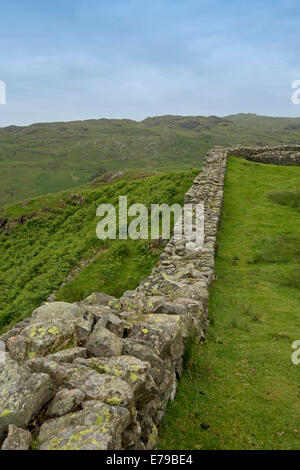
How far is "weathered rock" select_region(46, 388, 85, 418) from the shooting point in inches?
162

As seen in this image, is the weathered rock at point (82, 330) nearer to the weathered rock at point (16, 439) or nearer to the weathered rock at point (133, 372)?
the weathered rock at point (133, 372)

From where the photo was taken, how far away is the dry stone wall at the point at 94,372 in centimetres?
388

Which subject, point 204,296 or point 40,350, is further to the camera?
point 204,296

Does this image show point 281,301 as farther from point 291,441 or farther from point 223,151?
point 223,151

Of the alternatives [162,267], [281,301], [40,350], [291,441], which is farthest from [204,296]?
[40,350]

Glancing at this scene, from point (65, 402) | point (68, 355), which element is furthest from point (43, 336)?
point (65, 402)

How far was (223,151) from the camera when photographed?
40625mm

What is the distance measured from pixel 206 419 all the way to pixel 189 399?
0.58 metres

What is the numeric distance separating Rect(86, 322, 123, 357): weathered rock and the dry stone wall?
0.02 meters

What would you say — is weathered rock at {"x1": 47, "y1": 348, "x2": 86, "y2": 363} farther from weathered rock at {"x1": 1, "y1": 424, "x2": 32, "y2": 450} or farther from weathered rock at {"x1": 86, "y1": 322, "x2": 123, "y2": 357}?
weathered rock at {"x1": 1, "y1": 424, "x2": 32, "y2": 450}

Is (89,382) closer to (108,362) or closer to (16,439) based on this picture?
(108,362)

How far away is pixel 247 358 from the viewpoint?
825 centimetres

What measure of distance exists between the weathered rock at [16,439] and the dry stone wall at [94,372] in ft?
0.03

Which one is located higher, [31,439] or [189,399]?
[31,439]
